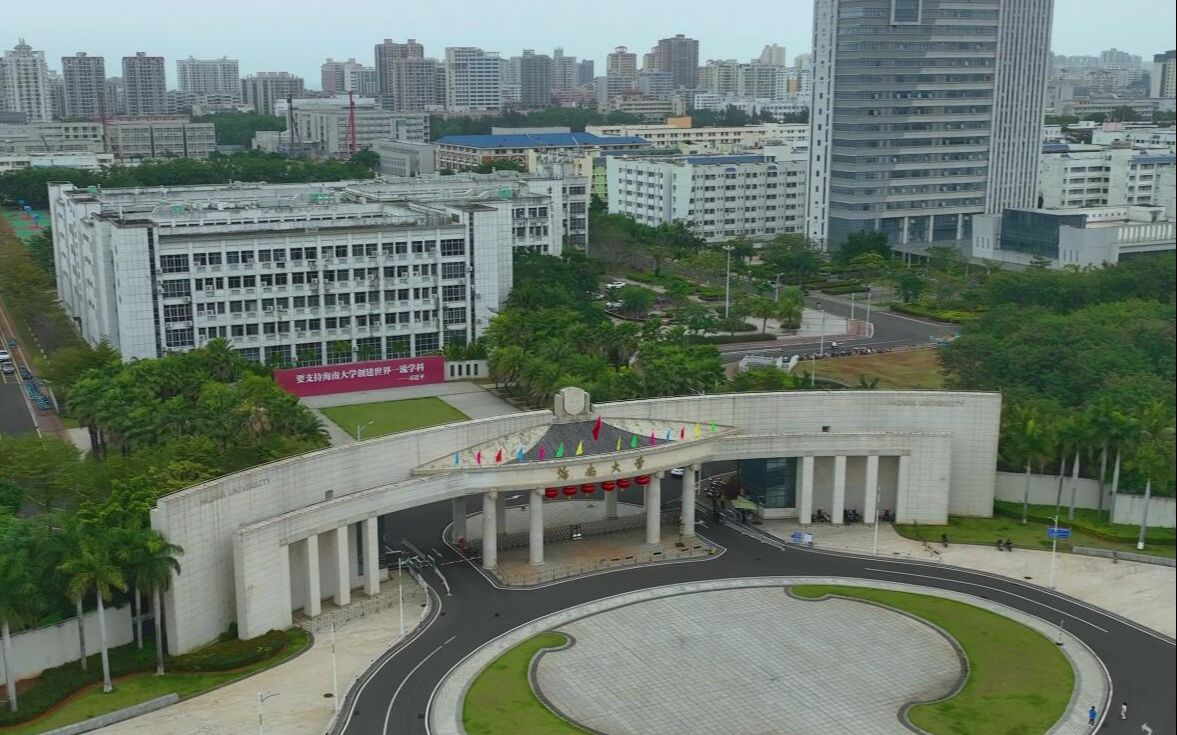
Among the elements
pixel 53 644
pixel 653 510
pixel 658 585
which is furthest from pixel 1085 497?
pixel 53 644

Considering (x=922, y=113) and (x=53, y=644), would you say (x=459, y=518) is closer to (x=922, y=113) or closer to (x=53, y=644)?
(x=53, y=644)

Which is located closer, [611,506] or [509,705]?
[509,705]

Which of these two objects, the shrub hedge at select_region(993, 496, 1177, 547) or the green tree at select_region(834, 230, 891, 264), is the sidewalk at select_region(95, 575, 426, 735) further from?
the green tree at select_region(834, 230, 891, 264)

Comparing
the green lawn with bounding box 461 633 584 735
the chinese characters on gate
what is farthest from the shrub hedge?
the chinese characters on gate

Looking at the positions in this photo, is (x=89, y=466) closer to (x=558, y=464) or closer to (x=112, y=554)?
(x=112, y=554)

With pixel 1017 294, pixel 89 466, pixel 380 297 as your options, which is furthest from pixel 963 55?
pixel 89 466
